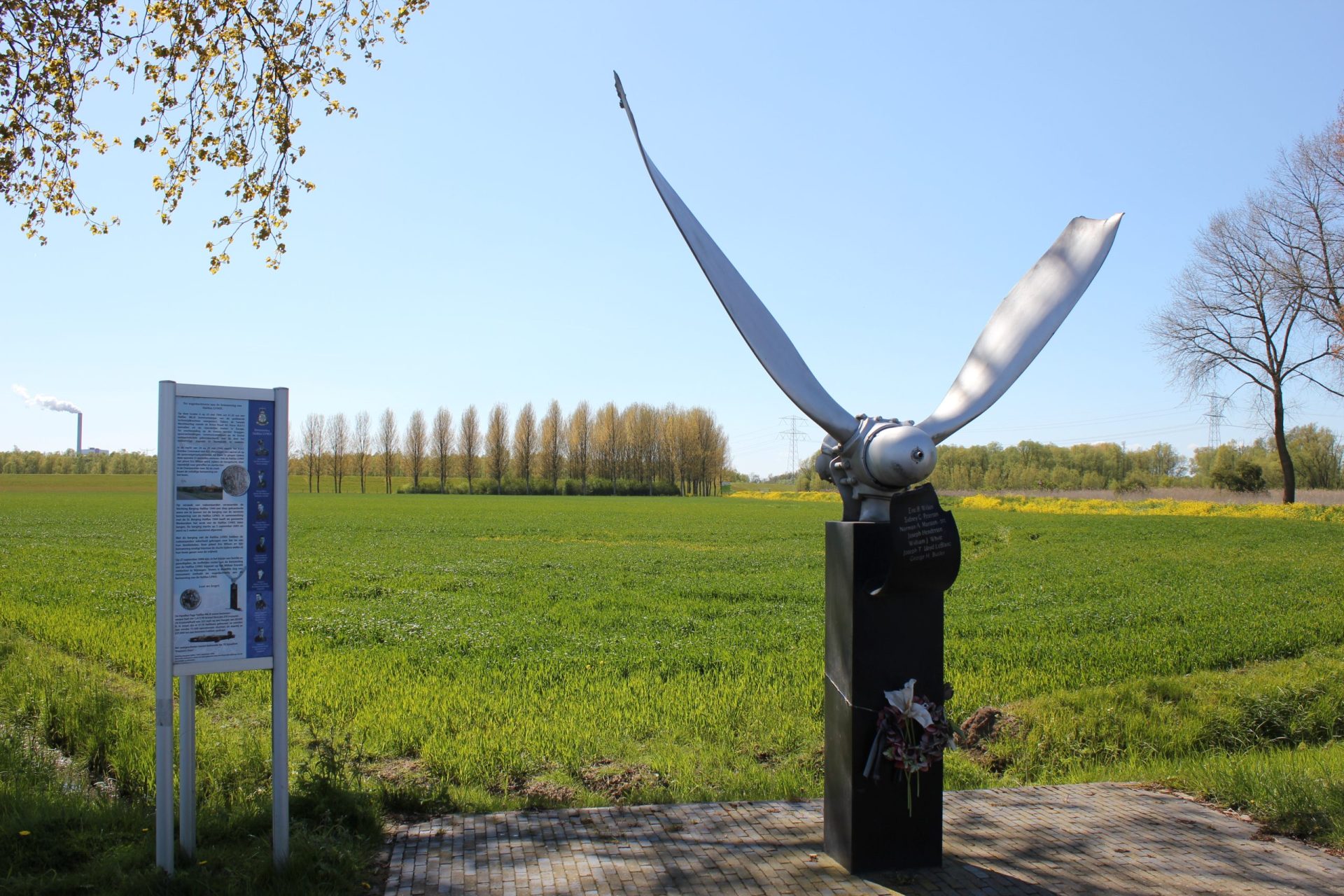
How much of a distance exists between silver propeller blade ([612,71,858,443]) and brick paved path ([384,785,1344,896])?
2110 mm

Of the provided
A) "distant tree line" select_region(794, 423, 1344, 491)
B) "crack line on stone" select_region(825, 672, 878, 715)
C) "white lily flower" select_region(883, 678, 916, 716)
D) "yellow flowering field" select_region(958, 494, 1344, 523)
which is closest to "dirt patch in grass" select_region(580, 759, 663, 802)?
"crack line on stone" select_region(825, 672, 878, 715)

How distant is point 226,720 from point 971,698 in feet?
21.9

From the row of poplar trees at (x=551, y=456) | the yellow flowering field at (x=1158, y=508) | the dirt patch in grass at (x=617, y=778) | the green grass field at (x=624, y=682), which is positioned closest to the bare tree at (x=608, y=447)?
the row of poplar trees at (x=551, y=456)

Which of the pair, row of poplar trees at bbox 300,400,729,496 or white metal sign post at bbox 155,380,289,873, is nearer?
white metal sign post at bbox 155,380,289,873

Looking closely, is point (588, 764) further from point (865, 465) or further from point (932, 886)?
point (865, 465)

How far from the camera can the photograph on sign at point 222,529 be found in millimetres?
4137

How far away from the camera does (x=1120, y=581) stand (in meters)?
18.5

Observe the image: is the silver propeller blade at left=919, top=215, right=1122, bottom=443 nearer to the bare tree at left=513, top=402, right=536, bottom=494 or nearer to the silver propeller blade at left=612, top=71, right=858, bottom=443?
the silver propeller blade at left=612, top=71, right=858, bottom=443

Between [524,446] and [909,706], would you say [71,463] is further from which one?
[909,706]

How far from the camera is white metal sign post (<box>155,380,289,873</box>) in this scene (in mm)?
4062

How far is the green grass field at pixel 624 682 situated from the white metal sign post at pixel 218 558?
1.67ft

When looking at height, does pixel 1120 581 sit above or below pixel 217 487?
below

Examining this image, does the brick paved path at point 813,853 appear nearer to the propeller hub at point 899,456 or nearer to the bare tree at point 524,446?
the propeller hub at point 899,456

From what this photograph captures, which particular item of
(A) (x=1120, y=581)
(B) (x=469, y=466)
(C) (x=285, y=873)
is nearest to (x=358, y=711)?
(C) (x=285, y=873)
